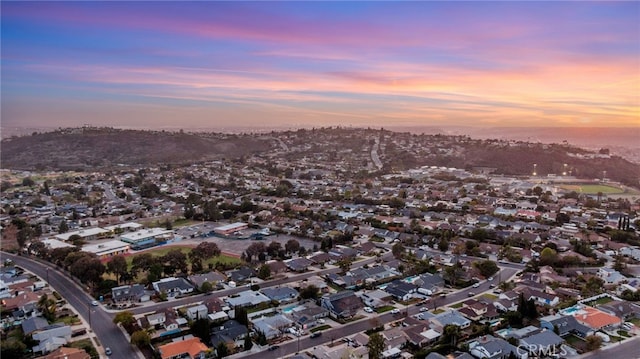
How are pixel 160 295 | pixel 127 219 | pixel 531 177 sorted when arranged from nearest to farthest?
pixel 160 295
pixel 127 219
pixel 531 177

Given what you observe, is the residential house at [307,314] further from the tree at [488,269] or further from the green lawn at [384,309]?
the tree at [488,269]

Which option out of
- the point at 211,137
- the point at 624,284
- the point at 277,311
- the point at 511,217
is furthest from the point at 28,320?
the point at 211,137

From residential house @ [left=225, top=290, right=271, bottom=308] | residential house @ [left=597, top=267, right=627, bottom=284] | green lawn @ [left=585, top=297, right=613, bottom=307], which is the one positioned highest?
residential house @ [left=597, top=267, right=627, bottom=284]

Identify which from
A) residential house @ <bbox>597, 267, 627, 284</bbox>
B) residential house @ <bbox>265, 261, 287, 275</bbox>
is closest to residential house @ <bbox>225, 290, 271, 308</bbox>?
residential house @ <bbox>265, 261, 287, 275</bbox>

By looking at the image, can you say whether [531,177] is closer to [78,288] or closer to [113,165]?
[78,288]

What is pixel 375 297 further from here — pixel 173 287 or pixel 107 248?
pixel 107 248

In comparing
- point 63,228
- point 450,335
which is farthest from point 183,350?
point 63,228

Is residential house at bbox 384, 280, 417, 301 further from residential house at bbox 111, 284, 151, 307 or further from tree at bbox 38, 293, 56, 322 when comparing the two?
tree at bbox 38, 293, 56, 322
